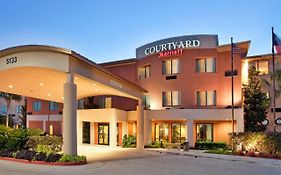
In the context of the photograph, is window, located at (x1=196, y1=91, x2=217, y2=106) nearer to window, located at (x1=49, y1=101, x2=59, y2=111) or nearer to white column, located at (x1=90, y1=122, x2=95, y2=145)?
white column, located at (x1=90, y1=122, x2=95, y2=145)

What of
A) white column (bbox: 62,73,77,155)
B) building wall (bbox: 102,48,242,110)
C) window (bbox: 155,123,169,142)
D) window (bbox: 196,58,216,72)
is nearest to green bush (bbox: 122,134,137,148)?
window (bbox: 155,123,169,142)

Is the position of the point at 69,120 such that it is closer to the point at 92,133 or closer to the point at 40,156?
the point at 40,156

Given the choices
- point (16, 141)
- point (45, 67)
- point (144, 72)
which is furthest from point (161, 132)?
point (45, 67)

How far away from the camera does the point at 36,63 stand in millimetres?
19422

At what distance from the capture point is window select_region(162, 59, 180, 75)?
34616 millimetres

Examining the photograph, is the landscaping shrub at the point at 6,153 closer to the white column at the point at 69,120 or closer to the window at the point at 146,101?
the white column at the point at 69,120

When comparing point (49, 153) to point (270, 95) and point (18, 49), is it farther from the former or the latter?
point (270, 95)

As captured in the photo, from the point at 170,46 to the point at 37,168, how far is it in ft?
69.3

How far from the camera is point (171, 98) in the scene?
1377 inches

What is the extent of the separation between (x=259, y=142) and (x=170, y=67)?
536 inches

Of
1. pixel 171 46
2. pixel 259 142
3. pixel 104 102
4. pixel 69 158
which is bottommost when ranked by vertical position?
pixel 69 158

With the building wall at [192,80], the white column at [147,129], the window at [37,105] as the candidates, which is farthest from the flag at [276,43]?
the window at [37,105]

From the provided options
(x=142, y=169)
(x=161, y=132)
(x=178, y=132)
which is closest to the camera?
(x=142, y=169)

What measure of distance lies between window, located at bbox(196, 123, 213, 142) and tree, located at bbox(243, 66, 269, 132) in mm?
3656
